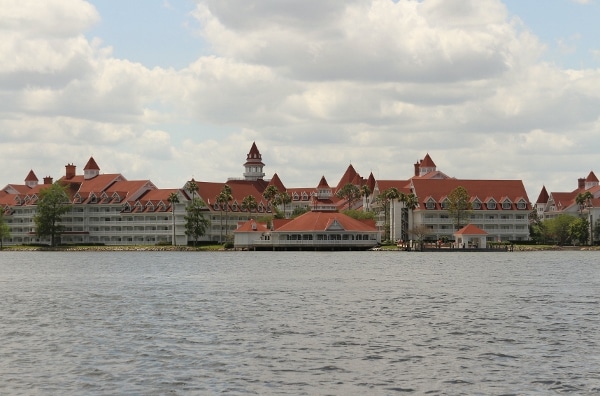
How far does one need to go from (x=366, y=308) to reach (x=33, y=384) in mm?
25456

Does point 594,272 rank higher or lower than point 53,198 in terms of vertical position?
lower

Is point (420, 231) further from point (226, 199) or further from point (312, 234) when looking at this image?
point (226, 199)

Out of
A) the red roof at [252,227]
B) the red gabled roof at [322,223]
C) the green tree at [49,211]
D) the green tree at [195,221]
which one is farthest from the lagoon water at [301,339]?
the green tree at [49,211]

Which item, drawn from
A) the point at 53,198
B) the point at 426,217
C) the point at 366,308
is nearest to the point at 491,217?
the point at 426,217

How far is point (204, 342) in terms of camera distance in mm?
38344

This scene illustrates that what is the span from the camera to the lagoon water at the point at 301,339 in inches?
1179

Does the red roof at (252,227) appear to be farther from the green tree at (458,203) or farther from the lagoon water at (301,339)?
the lagoon water at (301,339)

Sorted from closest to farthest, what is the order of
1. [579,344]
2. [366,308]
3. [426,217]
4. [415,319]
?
[579,344] < [415,319] < [366,308] < [426,217]

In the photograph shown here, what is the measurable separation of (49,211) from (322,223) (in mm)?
60057

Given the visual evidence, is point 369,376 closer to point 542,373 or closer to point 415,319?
point 542,373

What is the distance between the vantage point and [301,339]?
128ft

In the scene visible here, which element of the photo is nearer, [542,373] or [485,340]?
A: [542,373]

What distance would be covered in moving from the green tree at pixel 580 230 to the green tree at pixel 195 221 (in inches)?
2649

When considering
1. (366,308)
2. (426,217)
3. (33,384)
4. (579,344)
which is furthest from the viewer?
(426,217)
